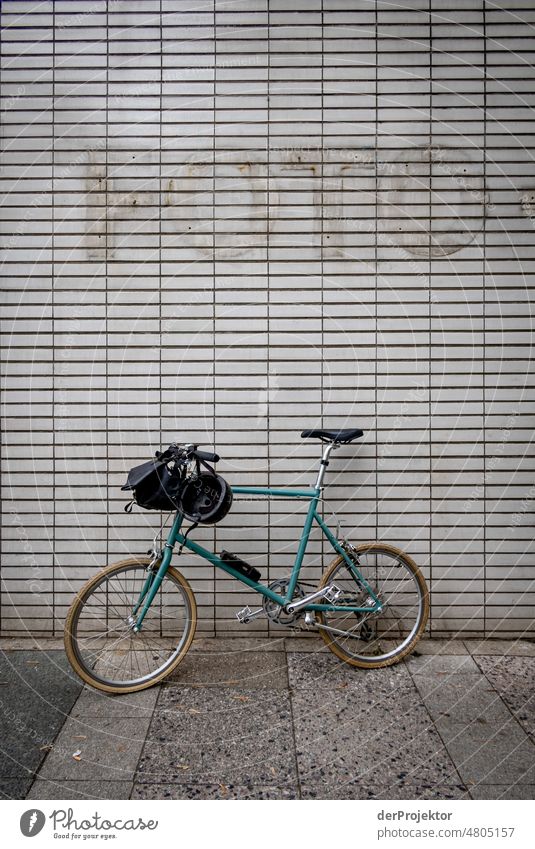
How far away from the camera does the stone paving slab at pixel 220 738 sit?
3135 mm

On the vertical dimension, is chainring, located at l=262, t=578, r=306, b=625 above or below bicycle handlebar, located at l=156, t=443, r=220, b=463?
below

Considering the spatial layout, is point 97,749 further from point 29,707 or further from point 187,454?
point 187,454

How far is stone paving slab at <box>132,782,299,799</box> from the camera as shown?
2.99m

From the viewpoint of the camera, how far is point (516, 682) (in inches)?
158

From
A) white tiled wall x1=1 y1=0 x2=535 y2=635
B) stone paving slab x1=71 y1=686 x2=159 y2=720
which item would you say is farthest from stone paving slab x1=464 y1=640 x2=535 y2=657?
stone paving slab x1=71 y1=686 x2=159 y2=720

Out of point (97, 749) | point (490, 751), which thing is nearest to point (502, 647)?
point (490, 751)

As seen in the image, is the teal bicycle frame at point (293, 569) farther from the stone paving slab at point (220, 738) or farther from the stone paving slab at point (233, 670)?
the stone paving slab at point (220, 738)

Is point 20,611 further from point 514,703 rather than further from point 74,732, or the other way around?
point 514,703

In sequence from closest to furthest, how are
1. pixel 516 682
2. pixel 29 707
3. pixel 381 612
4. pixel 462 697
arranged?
pixel 29 707, pixel 462 697, pixel 516 682, pixel 381 612

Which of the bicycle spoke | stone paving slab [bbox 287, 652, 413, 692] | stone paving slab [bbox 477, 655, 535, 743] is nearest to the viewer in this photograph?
stone paving slab [bbox 477, 655, 535, 743]

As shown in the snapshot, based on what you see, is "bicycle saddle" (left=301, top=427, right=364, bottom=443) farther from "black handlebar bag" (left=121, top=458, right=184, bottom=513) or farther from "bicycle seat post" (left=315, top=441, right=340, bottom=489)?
"black handlebar bag" (left=121, top=458, right=184, bottom=513)

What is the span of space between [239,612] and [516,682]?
6.62 feet

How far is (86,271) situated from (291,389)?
6.21ft

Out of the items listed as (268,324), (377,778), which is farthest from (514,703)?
(268,324)
